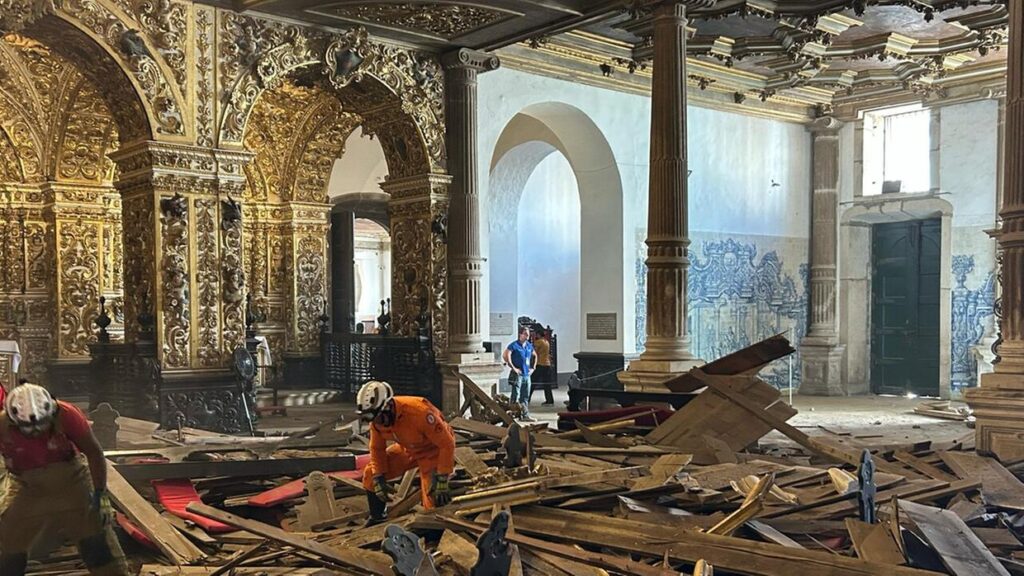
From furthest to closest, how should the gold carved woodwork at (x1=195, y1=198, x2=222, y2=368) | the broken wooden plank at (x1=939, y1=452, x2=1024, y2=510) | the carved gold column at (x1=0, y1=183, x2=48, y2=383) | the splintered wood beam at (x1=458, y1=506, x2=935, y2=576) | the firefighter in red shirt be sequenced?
the carved gold column at (x1=0, y1=183, x2=48, y2=383), the gold carved woodwork at (x1=195, y1=198, x2=222, y2=368), the broken wooden plank at (x1=939, y1=452, x2=1024, y2=510), the splintered wood beam at (x1=458, y1=506, x2=935, y2=576), the firefighter in red shirt

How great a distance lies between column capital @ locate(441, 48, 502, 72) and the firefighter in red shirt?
342 inches

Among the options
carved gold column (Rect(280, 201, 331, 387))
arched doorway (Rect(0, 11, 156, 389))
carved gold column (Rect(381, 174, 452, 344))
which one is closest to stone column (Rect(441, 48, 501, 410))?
carved gold column (Rect(381, 174, 452, 344))

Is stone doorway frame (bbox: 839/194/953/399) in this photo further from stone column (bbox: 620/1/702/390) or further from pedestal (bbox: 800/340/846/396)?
stone column (bbox: 620/1/702/390)

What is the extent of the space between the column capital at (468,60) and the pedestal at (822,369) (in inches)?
360

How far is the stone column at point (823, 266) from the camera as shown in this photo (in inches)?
722

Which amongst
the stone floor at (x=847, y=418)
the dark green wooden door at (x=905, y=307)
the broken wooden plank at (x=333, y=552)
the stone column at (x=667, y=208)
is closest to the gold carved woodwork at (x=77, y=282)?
the stone floor at (x=847, y=418)

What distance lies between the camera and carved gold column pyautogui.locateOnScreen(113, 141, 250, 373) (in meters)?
10.3

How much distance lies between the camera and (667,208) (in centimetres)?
1027

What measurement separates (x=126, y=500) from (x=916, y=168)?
15836 millimetres

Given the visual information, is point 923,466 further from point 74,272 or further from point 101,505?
point 74,272

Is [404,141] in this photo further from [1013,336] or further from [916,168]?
[916,168]

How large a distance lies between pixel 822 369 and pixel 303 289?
32.2 ft

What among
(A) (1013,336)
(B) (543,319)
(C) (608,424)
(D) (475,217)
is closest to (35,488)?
(C) (608,424)

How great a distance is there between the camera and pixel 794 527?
18.7 ft
